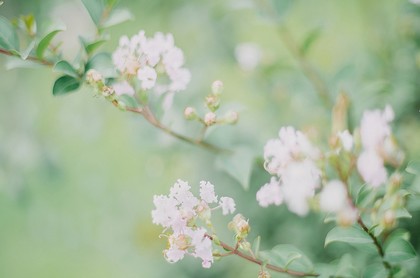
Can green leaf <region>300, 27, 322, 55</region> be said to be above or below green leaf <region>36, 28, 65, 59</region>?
above

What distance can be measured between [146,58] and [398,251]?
0.60 m

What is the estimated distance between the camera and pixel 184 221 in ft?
2.63

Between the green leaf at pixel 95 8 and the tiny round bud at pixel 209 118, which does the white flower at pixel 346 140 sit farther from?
the green leaf at pixel 95 8

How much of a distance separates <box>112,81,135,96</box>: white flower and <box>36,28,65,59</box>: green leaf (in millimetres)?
152

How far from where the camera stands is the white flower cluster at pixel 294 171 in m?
0.71

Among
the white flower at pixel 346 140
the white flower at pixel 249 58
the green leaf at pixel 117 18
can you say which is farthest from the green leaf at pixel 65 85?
the white flower at pixel 249 58

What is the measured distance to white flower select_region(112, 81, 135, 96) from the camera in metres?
0.97

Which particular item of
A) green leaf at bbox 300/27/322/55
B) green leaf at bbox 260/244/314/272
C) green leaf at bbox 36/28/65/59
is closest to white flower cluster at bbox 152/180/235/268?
green leaf at bbox 260/244/314/272

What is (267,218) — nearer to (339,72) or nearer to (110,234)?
(339,72)

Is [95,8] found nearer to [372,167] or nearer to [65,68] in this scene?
[65,68]

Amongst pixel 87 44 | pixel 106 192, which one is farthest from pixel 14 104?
pixel 87 44

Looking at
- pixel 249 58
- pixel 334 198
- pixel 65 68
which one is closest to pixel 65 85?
pixel 65 68

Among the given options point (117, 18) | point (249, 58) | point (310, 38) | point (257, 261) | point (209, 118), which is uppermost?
point (249, 58)

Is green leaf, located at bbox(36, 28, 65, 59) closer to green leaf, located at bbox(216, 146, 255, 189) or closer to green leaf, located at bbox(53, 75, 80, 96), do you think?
green leaf, located at bbox(53, 75, 80, 96)
